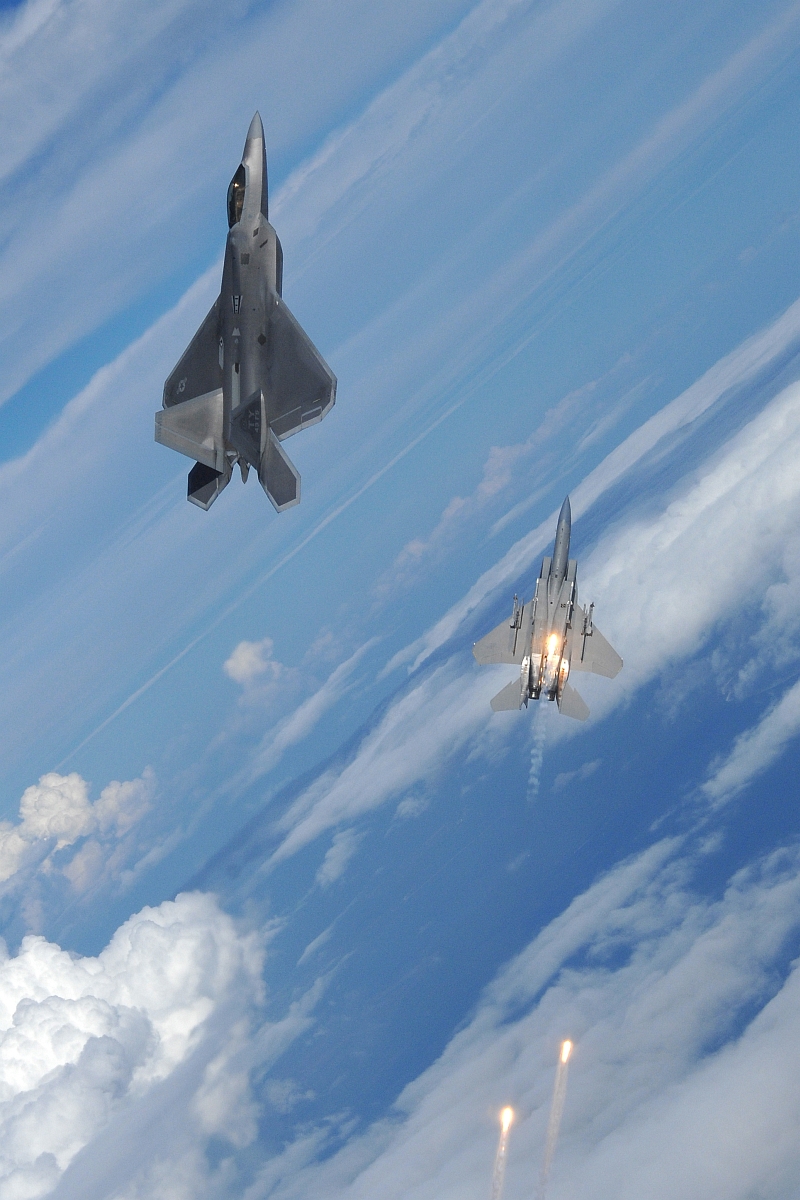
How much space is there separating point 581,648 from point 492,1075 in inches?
3259

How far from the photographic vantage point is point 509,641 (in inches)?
2005

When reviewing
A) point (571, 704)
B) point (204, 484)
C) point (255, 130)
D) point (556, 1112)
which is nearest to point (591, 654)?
point (571, 704)

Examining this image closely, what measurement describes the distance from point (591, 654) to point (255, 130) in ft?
95.2

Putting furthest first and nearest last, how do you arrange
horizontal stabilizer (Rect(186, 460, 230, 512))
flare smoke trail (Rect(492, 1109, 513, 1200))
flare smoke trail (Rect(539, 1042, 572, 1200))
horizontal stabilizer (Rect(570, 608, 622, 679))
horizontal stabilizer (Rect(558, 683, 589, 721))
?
flare smoke trail (Rect(539, 1042, 572, 1200)) → flare smoke trail (Rect(492, 1109, 513, 1200)) → horizontal stabilizer (Rect(570, 608, 622, 679)) → horizontal stabilizer (Rect(558, 683, 589, 721)) → horizontal stabilizer (Rect(186, 460, 230, 512))

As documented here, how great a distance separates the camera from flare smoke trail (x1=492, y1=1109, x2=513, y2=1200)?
9738 cm

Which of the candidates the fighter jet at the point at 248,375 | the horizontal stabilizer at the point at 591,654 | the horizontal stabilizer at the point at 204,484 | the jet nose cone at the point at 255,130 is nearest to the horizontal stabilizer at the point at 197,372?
the fighter jet at the point at 248,375

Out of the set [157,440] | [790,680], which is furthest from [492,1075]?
[157,440]

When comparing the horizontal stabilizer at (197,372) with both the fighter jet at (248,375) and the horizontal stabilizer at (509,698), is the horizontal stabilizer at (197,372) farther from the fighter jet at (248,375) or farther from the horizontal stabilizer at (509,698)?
the horizontal stabilizer at (509,698)

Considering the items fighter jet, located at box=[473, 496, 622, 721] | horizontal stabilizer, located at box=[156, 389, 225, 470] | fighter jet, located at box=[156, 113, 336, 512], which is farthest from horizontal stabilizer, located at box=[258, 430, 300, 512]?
fighter jet, located at box=[473, 496, 622, 721]

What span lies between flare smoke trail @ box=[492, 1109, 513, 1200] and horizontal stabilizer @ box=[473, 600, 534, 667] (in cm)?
6949

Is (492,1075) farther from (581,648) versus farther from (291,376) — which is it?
(291,376)

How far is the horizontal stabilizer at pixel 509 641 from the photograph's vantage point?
5000 cm

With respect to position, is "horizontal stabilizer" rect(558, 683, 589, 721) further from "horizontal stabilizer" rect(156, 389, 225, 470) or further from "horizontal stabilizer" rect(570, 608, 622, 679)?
"horizontal stabilizer" rect(156, 389, 225, 470)

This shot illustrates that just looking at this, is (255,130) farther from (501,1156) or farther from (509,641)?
(501,1156)
